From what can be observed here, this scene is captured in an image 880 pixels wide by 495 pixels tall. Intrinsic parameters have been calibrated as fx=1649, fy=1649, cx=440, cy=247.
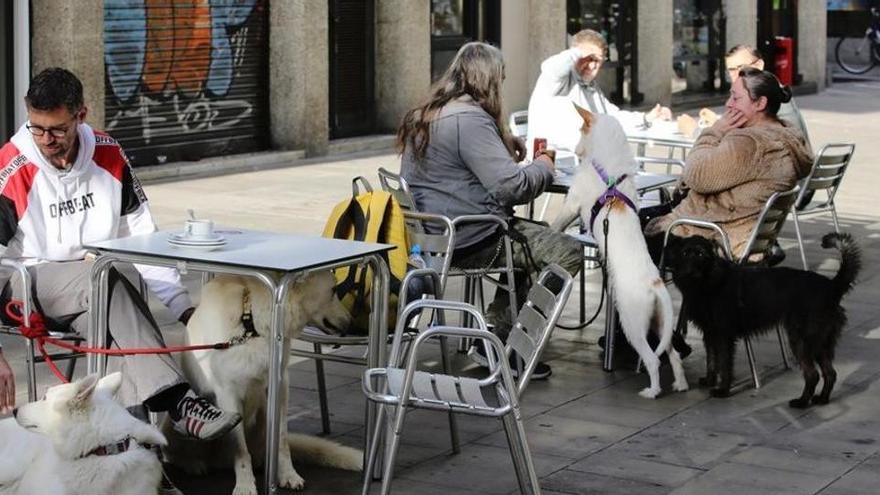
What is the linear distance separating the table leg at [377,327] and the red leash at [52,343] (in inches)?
21.8

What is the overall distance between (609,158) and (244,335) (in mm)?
2533

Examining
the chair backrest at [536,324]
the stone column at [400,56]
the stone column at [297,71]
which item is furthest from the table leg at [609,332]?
the stone column at [400,56]

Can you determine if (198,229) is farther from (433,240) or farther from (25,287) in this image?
(433,240)

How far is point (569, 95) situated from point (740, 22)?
13160 mm

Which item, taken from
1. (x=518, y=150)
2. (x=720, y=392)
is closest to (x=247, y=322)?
(x=518, y=150)

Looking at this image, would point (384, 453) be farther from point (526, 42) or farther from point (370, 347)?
point (526, 42)

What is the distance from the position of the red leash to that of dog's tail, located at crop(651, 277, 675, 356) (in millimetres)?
2422

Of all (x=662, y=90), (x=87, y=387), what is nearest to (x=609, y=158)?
(x=87, y=387)

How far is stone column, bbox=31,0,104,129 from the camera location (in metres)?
13.0

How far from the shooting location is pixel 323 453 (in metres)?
5.98

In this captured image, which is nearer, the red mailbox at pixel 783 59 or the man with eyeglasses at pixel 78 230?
the man with eyeglasses at pixel 78 230

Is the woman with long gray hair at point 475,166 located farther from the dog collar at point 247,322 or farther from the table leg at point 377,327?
the dog collar at point 247,322

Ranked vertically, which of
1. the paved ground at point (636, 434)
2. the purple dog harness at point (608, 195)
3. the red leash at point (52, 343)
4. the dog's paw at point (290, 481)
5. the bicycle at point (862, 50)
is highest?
the bicycle at point (862, 50)

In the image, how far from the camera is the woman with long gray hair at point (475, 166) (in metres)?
7.16
